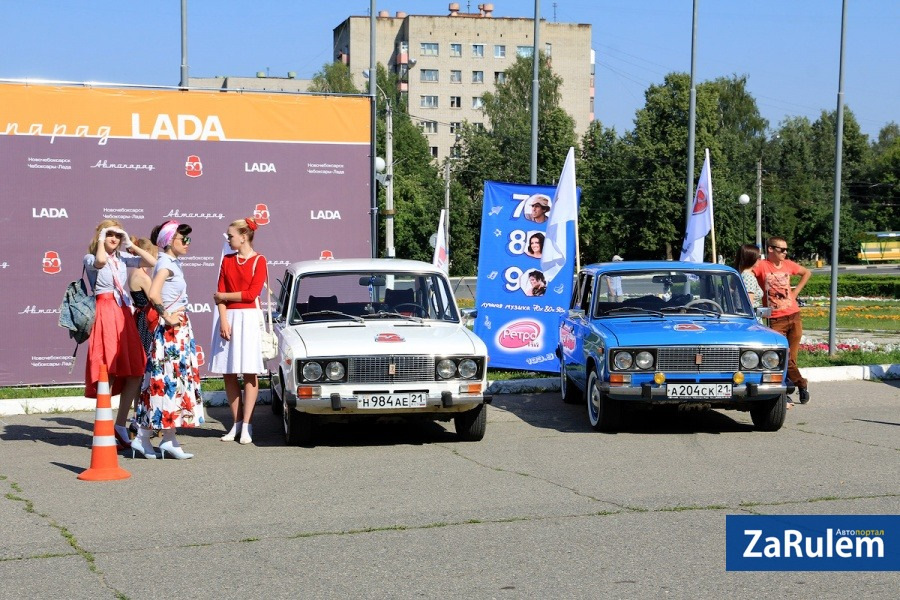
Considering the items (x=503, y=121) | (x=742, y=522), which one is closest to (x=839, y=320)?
(x=742, y=522)

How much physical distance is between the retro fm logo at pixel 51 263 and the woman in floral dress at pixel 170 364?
5.10 metres

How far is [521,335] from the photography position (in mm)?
15797

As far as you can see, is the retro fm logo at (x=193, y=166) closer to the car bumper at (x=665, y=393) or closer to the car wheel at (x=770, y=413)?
the car bumper at (x=665, y=393)

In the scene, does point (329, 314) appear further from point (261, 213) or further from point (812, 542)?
point (812, 542)

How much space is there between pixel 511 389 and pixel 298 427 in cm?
469

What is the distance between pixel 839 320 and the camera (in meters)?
31.4

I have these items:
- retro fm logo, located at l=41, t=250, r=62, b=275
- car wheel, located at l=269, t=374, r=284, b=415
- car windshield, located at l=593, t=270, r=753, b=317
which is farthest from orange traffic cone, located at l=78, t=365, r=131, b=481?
retro fm logo, located at l=41, t=250, r=62, b=275

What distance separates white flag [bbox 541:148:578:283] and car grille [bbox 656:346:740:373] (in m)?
4.76

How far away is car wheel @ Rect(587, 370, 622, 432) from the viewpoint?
36.7 feet

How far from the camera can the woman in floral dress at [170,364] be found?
9.92 m

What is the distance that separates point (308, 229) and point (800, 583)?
35.0 feet

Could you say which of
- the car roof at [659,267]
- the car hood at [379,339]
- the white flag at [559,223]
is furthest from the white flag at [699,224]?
the car hood at [379,339]

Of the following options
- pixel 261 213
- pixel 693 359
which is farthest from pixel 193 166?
pixel 693 359

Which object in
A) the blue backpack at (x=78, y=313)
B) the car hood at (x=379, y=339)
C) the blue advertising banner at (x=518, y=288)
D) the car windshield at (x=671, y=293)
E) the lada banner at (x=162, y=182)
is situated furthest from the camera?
the blue advertising banner at (x=518, y=288)
